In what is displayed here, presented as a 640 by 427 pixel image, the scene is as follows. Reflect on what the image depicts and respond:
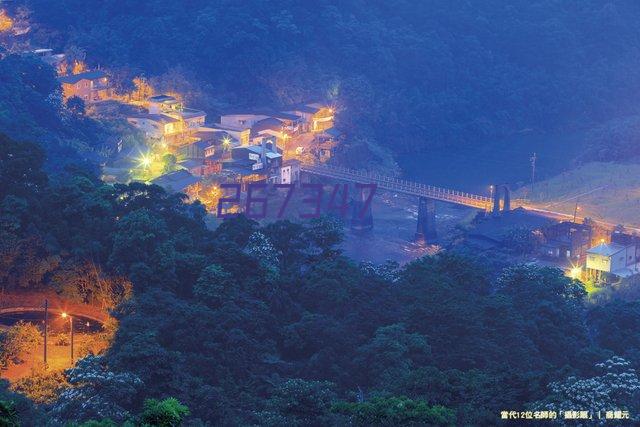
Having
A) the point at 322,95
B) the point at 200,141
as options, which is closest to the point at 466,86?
the point at 322,95

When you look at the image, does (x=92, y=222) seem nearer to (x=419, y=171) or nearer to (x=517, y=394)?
(x=517, y=394)

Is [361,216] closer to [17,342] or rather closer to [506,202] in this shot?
[506,202]

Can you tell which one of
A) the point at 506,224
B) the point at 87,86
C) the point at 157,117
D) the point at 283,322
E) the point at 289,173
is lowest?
the point at 283,322

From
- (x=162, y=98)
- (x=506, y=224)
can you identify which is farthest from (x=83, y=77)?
(x=506, y=224)

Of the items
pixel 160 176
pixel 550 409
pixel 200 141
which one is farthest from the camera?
pixel 200 141

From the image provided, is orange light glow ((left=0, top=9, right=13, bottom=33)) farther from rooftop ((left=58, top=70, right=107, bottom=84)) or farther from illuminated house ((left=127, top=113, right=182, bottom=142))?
illuminated house ((left=127, top=113, right=182, bottom=142))
